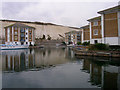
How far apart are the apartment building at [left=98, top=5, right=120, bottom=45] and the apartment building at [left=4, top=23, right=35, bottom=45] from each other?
36308 millimetres

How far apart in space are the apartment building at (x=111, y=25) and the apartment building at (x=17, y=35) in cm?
3631

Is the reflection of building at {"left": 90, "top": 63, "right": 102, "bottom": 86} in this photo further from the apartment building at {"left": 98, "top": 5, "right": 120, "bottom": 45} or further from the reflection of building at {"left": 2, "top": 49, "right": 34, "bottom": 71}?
the apartment building at {"left": 98, "top": 5, "right": 120, "bottom": 45}

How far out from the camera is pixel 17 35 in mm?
Result: 46156

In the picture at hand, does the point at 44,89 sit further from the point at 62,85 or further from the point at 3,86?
the point at 3,86

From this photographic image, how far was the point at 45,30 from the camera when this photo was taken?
417 feet

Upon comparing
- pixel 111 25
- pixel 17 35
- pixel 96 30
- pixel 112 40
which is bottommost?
pixel 112 40

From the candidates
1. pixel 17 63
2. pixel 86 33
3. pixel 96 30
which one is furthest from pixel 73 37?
pixel 17 63

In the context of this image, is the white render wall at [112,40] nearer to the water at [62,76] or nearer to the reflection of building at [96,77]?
the water at [62,76]

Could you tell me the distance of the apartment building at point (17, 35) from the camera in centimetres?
4534

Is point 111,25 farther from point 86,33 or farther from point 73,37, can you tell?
point 73,37

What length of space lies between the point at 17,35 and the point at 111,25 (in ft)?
127

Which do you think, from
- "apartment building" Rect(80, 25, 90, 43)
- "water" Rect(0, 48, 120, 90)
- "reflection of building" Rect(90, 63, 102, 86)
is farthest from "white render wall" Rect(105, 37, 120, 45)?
"apartment building" Rect(80, 25, 90, 43)

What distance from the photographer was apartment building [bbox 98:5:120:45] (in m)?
17.8

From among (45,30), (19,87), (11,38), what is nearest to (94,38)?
(19,87)
